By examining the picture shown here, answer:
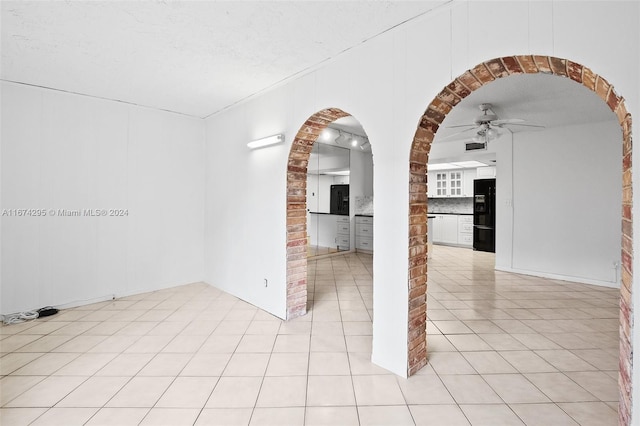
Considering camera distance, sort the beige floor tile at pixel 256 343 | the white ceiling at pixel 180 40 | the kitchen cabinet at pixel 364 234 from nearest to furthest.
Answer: the white ceiling at pixel 180 40
the beige floor tile at pixel 256 343
the kitchen cabinet at pixel 364 234

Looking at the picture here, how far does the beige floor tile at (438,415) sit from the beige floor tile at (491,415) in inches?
2.2

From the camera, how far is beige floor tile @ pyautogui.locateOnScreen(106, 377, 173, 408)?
1.94 m

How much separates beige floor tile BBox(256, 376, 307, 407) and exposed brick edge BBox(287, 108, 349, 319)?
1097 millimetres

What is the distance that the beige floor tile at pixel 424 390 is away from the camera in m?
1.95

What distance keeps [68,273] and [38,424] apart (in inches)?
96.7

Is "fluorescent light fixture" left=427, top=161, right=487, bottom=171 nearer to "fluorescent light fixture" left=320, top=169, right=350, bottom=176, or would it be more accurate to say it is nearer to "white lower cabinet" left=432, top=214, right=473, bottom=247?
"white lower cabinet" left=432, top=214, right=473, bottom=247

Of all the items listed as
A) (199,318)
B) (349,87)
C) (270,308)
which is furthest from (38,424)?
(349,87)

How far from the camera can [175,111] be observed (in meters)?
4.35

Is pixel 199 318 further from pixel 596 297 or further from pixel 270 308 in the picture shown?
pixel 596 297

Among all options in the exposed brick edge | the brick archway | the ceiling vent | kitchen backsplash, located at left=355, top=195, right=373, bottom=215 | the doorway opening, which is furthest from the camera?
kitchen backsplash, located at left=355, top=195, right=373, bottom=215

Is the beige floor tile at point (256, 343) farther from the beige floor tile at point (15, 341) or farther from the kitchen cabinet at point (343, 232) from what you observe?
the kitchen cabinet at point (343, 232)

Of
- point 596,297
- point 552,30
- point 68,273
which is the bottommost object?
point 596,297

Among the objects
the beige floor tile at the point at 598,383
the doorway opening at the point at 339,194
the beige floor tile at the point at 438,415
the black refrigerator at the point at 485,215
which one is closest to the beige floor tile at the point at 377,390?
the beige floor tile at the point at 438,415

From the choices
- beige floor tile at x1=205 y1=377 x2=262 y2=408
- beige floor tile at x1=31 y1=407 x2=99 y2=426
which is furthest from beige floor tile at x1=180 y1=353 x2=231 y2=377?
beige floor tile at x1=31 y1=407 x2=99 y2=426
